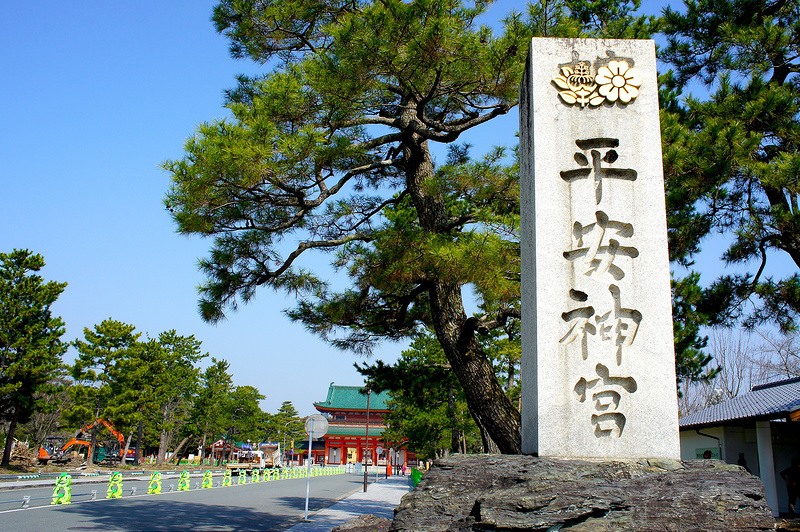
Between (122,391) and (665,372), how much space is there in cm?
2481

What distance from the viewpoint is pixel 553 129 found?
4.12 metres

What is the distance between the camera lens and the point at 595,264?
12.8ft

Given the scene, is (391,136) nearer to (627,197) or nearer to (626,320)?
(627,197)

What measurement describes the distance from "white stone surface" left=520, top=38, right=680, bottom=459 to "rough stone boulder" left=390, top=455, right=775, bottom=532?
0.23 metres

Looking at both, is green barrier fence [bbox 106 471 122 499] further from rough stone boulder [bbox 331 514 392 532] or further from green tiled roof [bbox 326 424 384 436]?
green tiled roof [bbox 326 424 384 436]

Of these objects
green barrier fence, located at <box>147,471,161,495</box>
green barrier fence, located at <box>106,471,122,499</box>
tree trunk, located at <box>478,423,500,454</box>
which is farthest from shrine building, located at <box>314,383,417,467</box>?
tree trunk, located at <box>478,423,500,454</box>

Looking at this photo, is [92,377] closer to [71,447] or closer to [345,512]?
[71,447]

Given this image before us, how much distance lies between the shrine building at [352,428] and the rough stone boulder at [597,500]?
41.1m

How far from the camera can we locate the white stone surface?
365 cm

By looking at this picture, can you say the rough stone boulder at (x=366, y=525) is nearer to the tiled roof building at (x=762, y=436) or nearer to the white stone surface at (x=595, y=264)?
the white stone surface at (x=595, y=264)

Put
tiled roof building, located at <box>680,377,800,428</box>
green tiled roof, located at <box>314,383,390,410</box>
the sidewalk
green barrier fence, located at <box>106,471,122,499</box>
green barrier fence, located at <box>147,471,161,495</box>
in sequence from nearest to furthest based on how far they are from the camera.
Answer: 1. tiled roof building, located at <box>680,377,800,428</box>
2. the sidewalk
3. green barrier fence, located at <box>106,471,122,499</box>
4. green barrier fence, located at <box>147,471,161,495</box>
5. green tiled roof, located at <box>314,383,390,410</box>

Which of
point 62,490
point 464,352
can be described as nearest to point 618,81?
point 464,352

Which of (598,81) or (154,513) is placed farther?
(154,513)

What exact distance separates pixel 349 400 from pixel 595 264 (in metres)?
45.0
